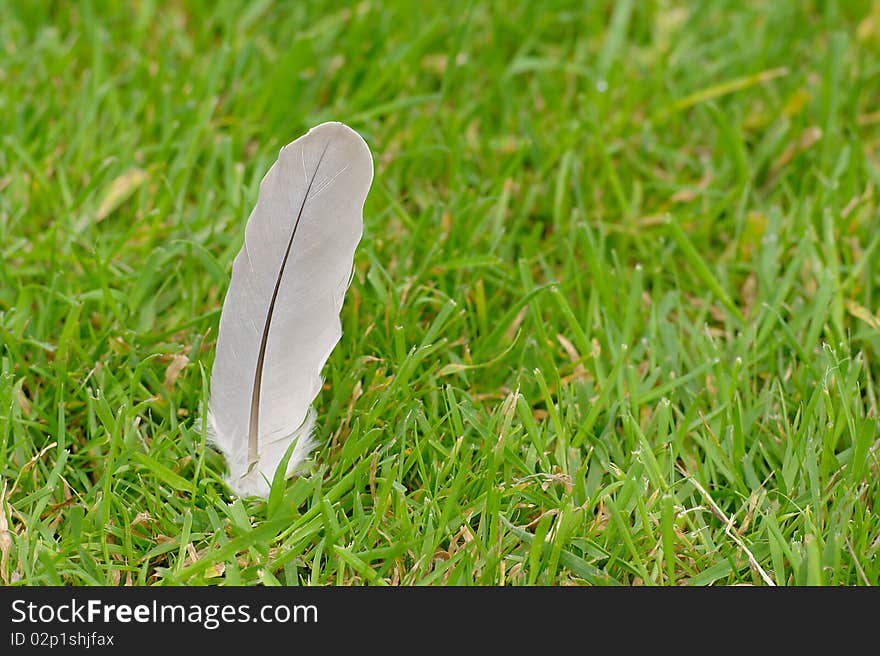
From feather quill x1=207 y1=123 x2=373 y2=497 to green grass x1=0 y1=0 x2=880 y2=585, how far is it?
0.09 meters

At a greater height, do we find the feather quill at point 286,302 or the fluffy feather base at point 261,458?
the feather quill at point 286,302

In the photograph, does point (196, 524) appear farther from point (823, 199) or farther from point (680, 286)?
point (823, 199)

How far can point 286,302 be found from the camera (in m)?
1.62

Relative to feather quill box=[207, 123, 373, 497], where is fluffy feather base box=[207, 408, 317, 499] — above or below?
below

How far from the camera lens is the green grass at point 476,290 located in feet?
5.75

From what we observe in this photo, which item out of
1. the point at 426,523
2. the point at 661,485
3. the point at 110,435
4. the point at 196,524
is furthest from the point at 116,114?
the point at 661,485

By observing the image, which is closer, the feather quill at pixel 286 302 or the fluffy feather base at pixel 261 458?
the feather quill at pixel 286 302

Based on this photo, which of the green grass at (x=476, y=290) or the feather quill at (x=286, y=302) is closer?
the feather quill at (x=286, y=302)

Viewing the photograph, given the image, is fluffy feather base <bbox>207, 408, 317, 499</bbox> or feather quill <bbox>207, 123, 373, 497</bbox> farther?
fluffy feather base <bbox>207, 408, 317, 499</bbox>

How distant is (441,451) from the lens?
185cm

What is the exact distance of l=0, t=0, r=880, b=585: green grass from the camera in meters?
1.75

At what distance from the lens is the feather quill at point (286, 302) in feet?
4.96

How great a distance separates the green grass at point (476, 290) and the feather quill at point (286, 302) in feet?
0.29
